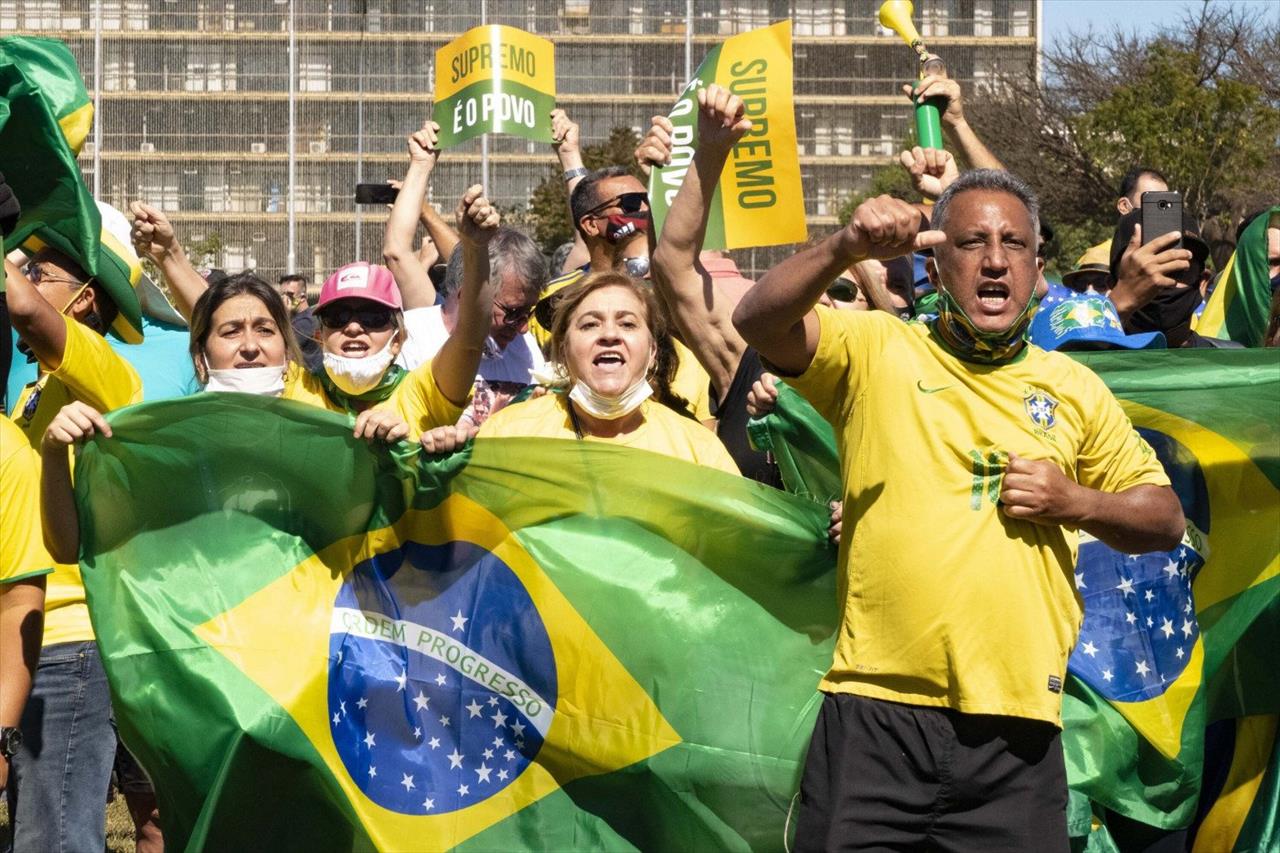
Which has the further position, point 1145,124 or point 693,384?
point 1145,124

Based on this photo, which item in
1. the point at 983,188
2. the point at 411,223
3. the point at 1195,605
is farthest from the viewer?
the point at 411,223

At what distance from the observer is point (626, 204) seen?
21.5 ft

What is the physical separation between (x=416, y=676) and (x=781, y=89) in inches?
94.2

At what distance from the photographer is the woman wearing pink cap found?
5.17m

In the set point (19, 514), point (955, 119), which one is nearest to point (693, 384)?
point (955, 119)

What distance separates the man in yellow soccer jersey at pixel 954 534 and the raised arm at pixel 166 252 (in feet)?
11.3

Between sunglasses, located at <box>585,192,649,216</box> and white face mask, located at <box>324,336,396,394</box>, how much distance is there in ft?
4.25

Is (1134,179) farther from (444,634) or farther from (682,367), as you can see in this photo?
(444,634)

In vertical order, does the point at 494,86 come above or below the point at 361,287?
above

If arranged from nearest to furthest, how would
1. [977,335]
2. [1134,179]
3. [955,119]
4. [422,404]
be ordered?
1. [977,335]
2. [422,404]
3. [955,119]
4. [1134,179]

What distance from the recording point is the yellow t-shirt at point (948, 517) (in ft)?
12.5

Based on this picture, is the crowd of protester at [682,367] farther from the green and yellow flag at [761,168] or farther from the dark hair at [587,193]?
the green and yellow flag at [761,168]

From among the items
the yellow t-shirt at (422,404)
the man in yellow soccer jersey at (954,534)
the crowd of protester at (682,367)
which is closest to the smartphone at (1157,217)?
the crowd of protester at (682,367)

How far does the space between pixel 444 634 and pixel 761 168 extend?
2.04 metres
